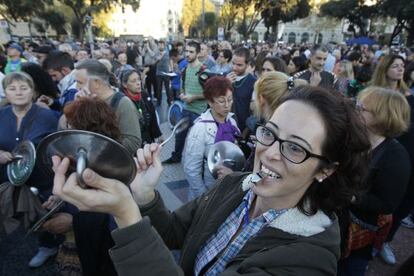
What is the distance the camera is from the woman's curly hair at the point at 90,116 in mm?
2373

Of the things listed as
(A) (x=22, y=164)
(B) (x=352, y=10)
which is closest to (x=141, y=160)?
(A) (x=22, y=164)

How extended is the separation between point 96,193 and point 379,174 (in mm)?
2244

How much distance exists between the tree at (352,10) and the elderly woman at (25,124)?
43450mm

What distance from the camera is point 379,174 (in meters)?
2.39

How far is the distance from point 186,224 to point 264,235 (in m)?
0.56

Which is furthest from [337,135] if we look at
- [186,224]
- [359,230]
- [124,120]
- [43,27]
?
[43,27]

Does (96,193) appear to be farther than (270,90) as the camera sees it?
No

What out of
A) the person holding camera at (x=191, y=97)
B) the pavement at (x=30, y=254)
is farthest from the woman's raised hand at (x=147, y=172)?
the person holding camera at (x=191, y=97)

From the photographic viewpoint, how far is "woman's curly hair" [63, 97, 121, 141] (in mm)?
2373

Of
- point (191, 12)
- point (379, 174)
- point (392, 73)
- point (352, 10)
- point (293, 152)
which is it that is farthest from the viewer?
point (191, 12)

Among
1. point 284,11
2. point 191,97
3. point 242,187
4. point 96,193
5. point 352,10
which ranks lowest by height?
point 191,97

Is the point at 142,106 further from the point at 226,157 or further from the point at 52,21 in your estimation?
the point at 52,21

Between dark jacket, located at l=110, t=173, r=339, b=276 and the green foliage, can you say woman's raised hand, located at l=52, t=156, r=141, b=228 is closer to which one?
dark jacket, located at l=110, t=173, r=339, b=276

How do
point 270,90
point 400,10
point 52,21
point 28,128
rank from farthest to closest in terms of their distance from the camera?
point 52,21 < point 400,10 < point 28,128 < point 270,90
